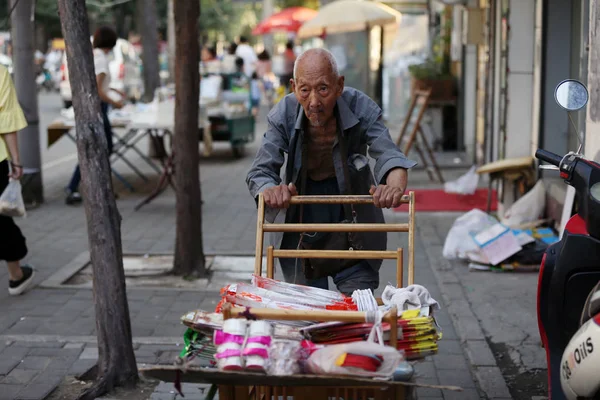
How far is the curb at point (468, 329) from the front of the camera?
4.99 meters

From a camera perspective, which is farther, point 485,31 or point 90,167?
point 485,31

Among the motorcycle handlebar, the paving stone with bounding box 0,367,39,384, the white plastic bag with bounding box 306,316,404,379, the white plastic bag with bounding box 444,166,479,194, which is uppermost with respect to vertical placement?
the motorcycle handlebar

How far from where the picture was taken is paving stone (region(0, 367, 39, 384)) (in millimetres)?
5020

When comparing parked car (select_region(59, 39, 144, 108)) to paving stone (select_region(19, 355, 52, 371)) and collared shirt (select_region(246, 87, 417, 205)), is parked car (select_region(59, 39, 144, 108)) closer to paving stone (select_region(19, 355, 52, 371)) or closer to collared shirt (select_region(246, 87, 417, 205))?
paving stone (select_region(19, 355, 52, 371))

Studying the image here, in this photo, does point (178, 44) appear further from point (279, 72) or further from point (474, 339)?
point (279, 72)

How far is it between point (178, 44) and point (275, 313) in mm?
4706

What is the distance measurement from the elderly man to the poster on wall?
521 inches

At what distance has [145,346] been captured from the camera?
5.64 metres

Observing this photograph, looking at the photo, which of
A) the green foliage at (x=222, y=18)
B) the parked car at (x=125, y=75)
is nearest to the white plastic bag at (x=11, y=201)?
the parked car at (x=125, y=75)

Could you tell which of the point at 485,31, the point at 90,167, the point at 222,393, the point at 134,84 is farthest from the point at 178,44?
the point at 134,84

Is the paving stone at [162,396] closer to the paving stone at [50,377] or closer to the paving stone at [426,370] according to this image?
the paving stone at [50,377]

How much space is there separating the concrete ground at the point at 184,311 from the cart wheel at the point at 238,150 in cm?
521

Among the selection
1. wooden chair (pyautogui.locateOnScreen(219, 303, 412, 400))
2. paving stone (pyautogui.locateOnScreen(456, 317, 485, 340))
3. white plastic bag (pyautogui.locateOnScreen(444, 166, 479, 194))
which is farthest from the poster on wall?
wooden chair (pyautogui.locateOnScreen(219, 303, 412, 400))

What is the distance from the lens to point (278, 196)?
3584 mm
